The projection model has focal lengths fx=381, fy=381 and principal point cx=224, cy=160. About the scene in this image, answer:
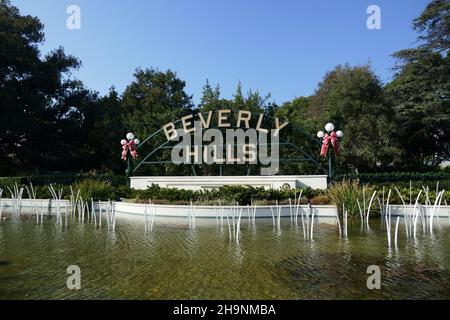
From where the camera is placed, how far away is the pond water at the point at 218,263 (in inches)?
225

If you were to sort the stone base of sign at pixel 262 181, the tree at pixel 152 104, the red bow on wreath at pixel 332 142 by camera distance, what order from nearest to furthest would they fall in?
the red bow on wreath at pixel 332 142, the stone base of sign at pixel 262 181, the tree at pixel 152 104

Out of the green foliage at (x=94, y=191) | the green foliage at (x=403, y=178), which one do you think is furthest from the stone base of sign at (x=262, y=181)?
the green foliage at (x=94, y=191)

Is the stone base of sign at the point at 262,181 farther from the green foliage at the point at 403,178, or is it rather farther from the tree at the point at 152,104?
the tree at the point at 152,104

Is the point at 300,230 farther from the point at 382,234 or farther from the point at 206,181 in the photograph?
the point at 206,181

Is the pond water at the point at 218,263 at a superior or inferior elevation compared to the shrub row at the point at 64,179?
inferior

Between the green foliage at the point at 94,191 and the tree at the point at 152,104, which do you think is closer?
the green foliage at the point at 94,191

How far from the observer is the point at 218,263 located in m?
7.47

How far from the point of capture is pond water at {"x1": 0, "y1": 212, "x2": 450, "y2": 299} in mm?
5703

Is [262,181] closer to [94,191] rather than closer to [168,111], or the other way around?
[94,191]

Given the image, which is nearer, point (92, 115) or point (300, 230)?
point (300, 230)

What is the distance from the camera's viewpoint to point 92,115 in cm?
3319

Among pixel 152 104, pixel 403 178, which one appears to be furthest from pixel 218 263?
pixel 152 104
